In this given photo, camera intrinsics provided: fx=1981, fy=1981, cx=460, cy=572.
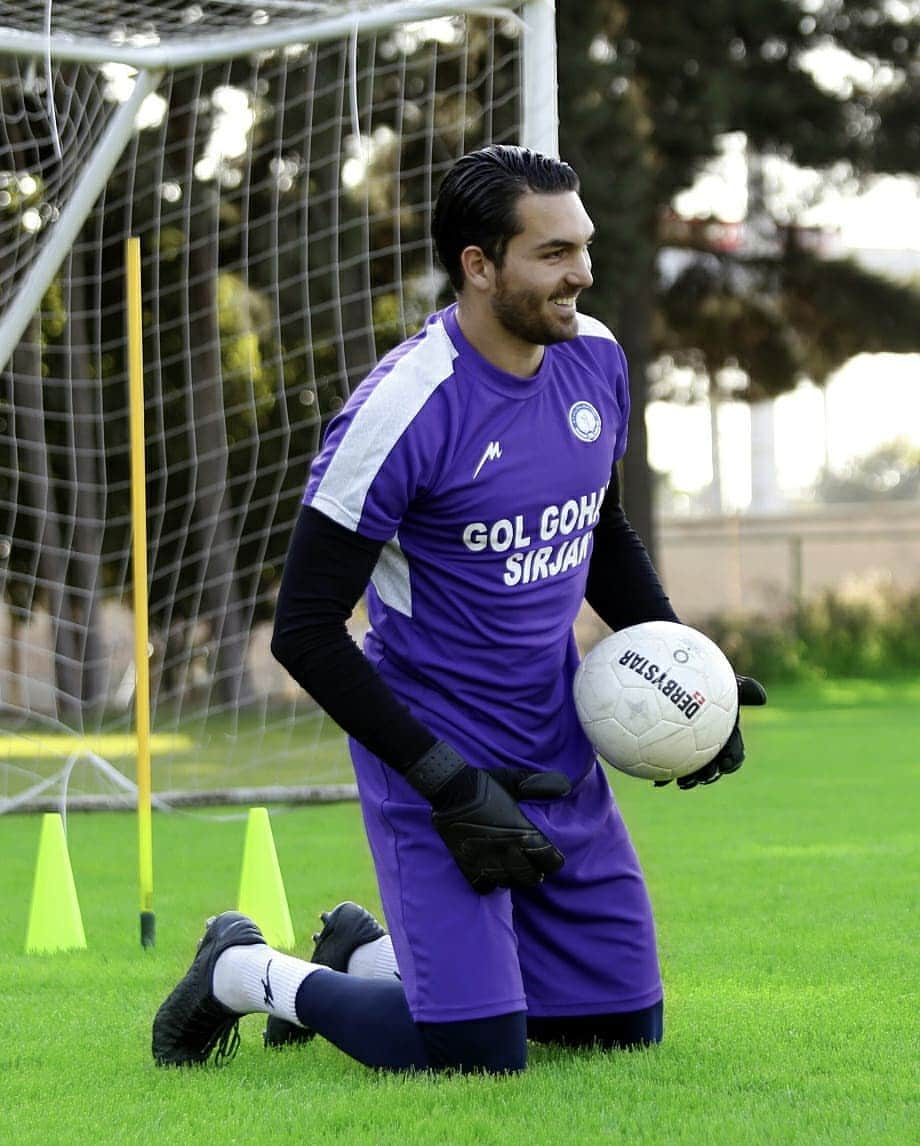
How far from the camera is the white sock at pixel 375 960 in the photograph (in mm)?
4574

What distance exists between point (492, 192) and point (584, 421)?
565mm

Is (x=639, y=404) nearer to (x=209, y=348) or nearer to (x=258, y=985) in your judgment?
(x=209, y=348)

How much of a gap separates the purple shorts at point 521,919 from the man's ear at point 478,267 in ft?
3.38

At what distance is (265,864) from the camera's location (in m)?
Result: 6.14

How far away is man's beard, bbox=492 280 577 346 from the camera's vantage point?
13.6 ft

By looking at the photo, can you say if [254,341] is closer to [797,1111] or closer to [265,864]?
[265,864]

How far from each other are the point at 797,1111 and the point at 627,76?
17.6m

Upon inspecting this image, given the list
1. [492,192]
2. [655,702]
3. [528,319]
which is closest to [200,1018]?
[655,702]

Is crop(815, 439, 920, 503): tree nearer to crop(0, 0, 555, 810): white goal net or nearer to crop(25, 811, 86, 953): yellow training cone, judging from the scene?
crop(0, 0, 555, 810): white goal net

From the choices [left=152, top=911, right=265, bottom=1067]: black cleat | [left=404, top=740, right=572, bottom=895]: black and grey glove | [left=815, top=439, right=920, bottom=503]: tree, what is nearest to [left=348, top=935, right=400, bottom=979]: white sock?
[left=152, top=911, right=265, bottom=1067]: black cleat

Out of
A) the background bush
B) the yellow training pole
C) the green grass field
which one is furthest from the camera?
the background bush

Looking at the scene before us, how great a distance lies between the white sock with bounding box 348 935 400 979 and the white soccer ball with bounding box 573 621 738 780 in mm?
700

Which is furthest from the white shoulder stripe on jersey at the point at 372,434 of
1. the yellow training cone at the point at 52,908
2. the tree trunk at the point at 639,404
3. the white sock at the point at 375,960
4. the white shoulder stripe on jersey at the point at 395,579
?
the tree trunk at the point at 639,404

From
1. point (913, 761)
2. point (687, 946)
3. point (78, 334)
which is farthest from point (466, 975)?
point (78, 334)
